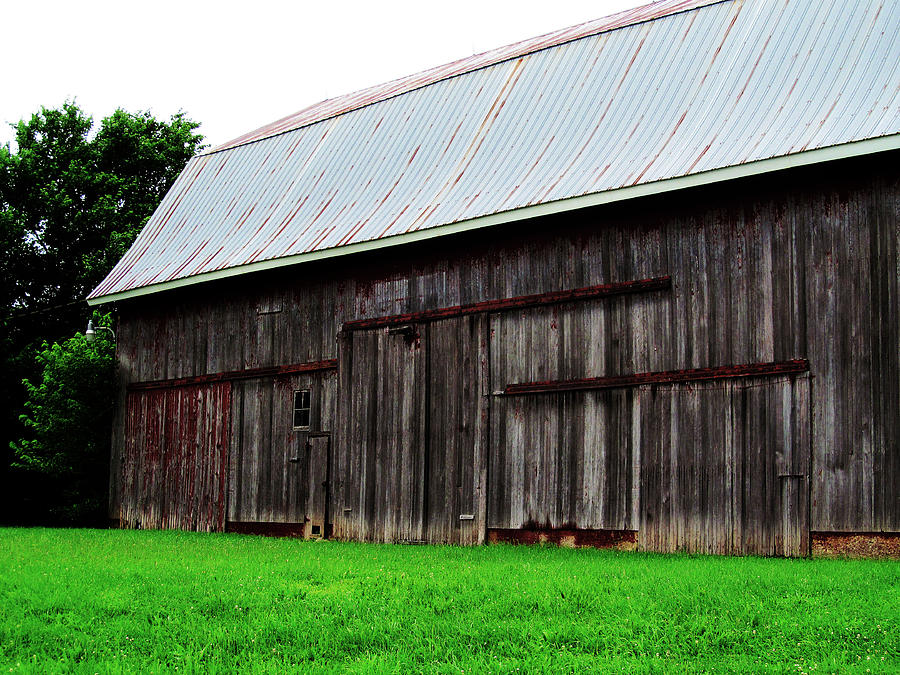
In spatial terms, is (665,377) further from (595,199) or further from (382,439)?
(382,439)

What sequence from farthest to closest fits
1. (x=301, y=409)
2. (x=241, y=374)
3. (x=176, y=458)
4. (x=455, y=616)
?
(x=176, y=458) < (x=241, y=374) < (x=301, y=409) < (x=455, y=616)

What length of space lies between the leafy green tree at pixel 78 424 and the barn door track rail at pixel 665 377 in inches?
373

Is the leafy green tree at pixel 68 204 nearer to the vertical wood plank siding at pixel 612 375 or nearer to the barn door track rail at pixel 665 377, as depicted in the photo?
the vertical wood plank siding at pixel 612 375

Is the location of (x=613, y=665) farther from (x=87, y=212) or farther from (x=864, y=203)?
(x=87, y=212)

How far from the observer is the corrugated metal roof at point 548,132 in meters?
11.8

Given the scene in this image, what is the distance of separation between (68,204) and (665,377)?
890 inches

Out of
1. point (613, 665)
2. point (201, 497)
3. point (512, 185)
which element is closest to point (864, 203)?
point (512, 185)

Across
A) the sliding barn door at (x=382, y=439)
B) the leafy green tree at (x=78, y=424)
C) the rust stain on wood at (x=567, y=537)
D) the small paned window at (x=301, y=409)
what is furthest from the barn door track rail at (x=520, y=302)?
the leafy green tree at (x=78, y=424)

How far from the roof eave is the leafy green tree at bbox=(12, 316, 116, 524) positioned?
13.0 ft

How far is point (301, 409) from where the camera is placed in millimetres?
16141

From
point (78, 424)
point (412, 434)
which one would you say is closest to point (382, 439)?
point (412, 434)

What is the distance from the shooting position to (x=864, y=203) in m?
11.1

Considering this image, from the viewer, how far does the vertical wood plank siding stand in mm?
11039

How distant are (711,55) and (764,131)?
209 cm
